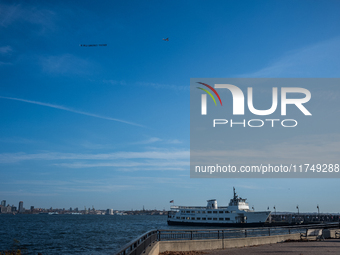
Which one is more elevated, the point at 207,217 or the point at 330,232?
the point at 330,232

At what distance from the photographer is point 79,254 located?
34.0m

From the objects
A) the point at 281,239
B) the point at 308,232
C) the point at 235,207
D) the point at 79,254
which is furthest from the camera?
the point at 235,207

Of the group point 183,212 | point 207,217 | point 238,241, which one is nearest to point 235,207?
point 207,217

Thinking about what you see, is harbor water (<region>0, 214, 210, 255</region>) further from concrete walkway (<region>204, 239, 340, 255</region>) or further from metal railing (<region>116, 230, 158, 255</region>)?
concrete walkway (<region>204, 239, 340, 255</region>)

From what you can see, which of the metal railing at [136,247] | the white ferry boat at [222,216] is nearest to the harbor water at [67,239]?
the metal railing at [136,247]

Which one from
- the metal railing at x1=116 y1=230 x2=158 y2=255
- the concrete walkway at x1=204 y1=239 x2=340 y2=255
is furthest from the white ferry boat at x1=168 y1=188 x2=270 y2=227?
the metal railing at x1=116 y1=230 x2=158 y2=255

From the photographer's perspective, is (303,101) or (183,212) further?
(183,212)

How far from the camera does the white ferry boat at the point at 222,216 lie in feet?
283

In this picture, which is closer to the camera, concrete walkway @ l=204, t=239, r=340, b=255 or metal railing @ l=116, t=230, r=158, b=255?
metal railing @ l=116, t=230, r=158, b=255

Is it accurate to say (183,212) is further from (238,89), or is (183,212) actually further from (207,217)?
(238,89)

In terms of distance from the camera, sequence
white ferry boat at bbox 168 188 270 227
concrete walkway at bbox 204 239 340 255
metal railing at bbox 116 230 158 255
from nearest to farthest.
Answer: metal railing at bbox 116 230 158 255
concrete walkway at bbox 204 239 340 255
white ferry boat at bbox 168 188 270 227

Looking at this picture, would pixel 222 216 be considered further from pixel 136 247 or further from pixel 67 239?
pixel 136 247

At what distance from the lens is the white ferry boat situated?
86375mm

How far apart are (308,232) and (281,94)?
37.3 ft
